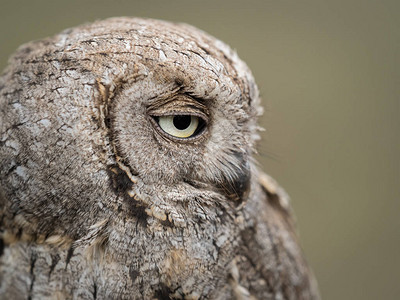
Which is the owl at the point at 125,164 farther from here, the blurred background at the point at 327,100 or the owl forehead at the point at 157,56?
the blurred background at the point at 327,100

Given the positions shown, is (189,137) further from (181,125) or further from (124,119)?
(124,119)

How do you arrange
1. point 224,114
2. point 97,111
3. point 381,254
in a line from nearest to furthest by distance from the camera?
point 97,111
point 224,114
point 381,254

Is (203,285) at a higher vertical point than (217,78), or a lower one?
lower

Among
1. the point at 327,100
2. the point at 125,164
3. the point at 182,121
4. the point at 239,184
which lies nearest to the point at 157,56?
the point at 182,121

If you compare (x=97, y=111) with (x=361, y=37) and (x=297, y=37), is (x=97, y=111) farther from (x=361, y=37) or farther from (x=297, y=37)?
(x=361, y=37)

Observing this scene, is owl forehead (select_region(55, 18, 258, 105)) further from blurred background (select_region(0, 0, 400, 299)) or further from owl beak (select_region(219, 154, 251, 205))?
blurred background (select_region(0, 0, 400, 299))

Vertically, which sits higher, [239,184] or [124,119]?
[124,119]

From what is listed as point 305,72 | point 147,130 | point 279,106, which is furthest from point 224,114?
point 305,72

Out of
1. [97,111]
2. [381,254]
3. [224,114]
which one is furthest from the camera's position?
[381,254]
